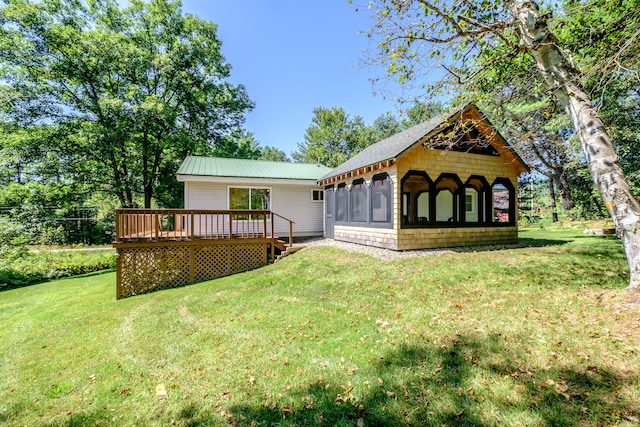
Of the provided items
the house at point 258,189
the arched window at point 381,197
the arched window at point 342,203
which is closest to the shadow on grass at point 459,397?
the arched window at point 381,197

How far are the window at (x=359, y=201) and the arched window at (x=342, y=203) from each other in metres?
0.45

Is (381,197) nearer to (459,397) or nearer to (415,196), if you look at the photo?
(415,196)

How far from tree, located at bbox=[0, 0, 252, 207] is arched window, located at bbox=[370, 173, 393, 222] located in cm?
1509

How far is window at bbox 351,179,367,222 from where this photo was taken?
33.4 ft

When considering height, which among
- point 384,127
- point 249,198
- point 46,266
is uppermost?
point 384,127

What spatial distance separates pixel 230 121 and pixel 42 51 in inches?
467

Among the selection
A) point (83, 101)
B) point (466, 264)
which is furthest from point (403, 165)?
point (83, 101)

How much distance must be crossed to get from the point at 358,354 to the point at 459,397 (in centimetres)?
122

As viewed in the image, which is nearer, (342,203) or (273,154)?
(342,203)

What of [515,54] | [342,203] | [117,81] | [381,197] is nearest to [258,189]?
[342,203]

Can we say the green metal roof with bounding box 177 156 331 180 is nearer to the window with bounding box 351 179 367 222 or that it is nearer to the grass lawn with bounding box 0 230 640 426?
the window with bounding box 351 179 367 222

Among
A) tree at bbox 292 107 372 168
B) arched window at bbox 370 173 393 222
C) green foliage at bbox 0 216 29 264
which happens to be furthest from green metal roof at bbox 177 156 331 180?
tree at bbox 292 107 372 168

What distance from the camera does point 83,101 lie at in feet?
57.5

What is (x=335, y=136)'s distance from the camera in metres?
34.5
